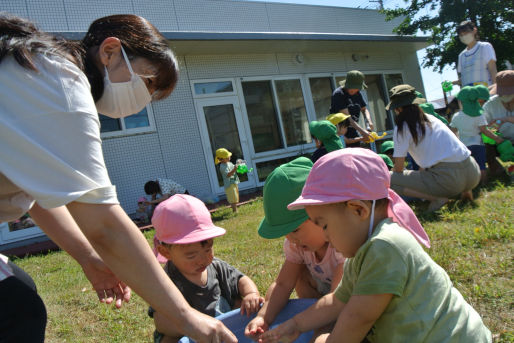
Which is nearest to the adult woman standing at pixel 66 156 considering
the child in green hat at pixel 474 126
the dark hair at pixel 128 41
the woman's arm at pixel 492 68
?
the dark hair at pixel 128 41

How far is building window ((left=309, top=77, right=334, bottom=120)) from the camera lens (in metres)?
11.7

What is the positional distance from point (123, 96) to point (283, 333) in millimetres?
1153

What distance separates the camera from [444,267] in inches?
101

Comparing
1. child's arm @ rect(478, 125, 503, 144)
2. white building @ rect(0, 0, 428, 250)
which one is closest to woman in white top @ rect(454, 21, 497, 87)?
child's arm @ rect(478, 125, 503, 144)

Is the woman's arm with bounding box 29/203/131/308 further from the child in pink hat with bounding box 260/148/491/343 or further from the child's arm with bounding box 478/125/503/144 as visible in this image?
the child's arm with bounding box 478/125/503/144

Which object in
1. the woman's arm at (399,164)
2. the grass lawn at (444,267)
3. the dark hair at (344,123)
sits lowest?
the grass lawn at (444,267)

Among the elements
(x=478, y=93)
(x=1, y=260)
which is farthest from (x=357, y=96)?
(x=1, y=260)

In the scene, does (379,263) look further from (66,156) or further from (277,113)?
(277,113)

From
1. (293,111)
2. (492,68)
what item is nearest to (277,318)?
(492,68)

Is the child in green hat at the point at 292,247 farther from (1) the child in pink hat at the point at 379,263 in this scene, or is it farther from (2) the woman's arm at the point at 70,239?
(2) the woman's arm at the point at 70,239

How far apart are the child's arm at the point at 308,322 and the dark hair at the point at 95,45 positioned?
43.7 inches

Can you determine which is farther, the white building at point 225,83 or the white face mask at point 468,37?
the white building at point 225,83

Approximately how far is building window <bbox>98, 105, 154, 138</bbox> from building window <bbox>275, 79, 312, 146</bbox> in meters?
3.73

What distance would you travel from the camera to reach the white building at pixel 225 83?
8.27 metres
